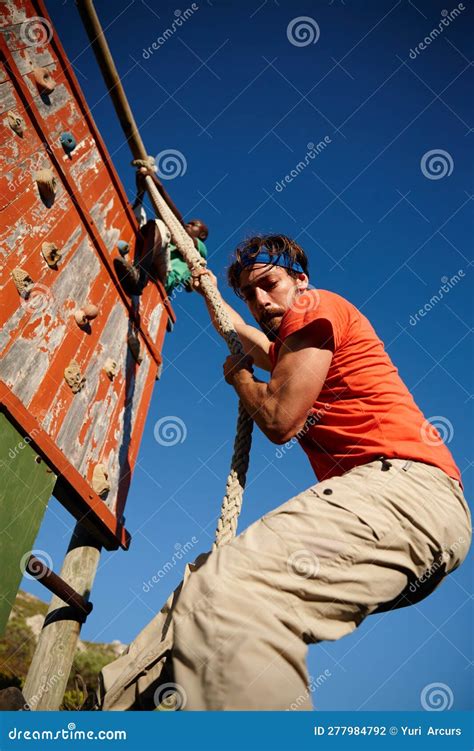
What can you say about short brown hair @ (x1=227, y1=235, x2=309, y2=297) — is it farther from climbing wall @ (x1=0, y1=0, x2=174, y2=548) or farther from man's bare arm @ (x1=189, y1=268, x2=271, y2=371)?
climbing wall @ (x1=0, y1=0, x2=174, y2=548)

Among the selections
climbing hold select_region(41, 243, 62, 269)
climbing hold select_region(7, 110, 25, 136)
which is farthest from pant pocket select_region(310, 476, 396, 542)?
climbing hold select_region(7, 110, 25, 136)

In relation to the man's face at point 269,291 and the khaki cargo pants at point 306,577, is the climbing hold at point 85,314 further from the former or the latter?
the khaki cargo pants at point 306,577

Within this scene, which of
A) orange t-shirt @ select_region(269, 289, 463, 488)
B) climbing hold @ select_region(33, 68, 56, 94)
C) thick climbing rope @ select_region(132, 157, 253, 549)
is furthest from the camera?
climbing hold @ select_region(33, 68, 56, 94)

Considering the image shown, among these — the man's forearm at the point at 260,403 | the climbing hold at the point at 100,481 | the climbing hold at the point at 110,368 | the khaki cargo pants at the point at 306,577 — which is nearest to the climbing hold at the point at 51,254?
the climbing hold at the point at 110,368

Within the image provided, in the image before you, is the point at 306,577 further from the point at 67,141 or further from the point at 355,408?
the point at 67,141

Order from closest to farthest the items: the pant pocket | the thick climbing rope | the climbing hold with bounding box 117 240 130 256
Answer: the pant pocket → the thick climbing rope → the climbing hold with bounding box 117 240 130 256

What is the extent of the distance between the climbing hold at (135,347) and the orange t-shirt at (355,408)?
307 cm

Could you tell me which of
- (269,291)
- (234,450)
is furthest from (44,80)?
(234,450)

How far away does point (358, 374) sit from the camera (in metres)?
2.29

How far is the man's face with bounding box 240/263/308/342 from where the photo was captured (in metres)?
2.92

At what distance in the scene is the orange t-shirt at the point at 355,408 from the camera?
6.79 ft

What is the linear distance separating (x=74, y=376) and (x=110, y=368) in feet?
2.16

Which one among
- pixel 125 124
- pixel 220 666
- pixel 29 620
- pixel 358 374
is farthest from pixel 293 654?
pixel 29 620

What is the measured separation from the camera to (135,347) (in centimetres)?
535
